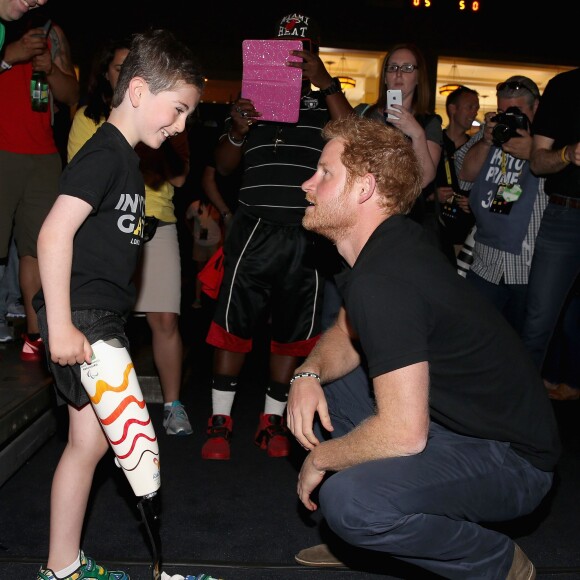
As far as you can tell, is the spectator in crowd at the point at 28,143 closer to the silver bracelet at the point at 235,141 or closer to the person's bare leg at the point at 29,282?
the person's bare leg at the point at 29,282

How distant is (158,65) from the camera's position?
5.69 ft

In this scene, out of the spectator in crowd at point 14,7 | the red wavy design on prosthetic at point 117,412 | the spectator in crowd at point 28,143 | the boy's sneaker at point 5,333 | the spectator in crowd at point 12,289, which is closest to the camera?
the red wavy design on prosthetic at point 117,412

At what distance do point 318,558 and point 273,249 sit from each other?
4.14ft

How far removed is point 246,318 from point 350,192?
1.27 m

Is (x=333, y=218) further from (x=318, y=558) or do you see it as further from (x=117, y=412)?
(x=318, y=558)

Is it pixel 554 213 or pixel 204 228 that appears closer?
pixel 554 213

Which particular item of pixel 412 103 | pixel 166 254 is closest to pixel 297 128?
pixel 412 103

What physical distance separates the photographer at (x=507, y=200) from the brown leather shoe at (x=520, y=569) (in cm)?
177

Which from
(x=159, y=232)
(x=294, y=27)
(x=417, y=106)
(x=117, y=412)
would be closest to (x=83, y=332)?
(x=117, y=412)

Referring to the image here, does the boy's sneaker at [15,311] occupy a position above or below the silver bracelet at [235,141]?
below

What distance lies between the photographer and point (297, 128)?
2.81 m

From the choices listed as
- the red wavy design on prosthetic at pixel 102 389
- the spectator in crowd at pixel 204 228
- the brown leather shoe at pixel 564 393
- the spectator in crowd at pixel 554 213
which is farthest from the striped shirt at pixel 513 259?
the spectator in crowd at pixel 204 228

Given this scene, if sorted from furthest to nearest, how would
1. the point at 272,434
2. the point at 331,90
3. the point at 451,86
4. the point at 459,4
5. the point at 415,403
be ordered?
1. the point at 459,4
2. the point at 451,86
3. the point at 272,434
4. the point at 331,90
5. the point at 415,403

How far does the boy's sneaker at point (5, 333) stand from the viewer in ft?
11.7
